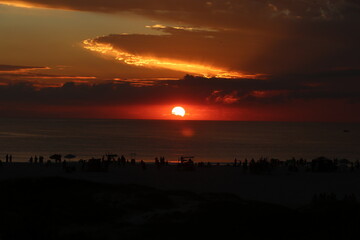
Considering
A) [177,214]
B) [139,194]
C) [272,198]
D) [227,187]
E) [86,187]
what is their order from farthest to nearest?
[227,187]
[272,198]
[86,187]
[139,194]
[177,214]

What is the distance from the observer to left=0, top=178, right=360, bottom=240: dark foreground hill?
650 inches

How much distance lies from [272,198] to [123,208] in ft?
35.9

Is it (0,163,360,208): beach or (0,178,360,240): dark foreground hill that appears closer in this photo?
(0,178,360,240): dark foreground hill

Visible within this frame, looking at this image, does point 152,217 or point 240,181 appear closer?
point 152,217

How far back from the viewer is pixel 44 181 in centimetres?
2544

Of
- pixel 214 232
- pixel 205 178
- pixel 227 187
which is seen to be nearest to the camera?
pixel 214 232

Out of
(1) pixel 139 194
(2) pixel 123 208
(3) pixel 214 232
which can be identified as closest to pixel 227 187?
(1) pixel 139 194

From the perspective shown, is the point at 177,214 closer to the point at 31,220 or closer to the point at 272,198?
the point at 31,220

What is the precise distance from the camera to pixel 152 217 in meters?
18.8

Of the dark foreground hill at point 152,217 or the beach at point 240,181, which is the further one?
the beach at point 240,181

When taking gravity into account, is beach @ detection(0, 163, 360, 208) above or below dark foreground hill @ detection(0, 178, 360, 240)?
above

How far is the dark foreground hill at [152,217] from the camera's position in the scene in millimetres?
16500

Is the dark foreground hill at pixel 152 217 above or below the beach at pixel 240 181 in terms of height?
below

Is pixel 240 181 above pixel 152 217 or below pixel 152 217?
above
